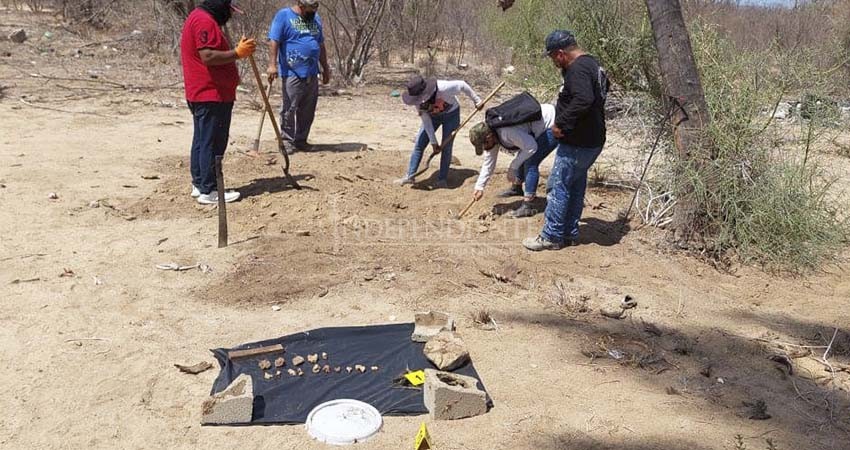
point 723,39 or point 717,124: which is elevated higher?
point 723,39

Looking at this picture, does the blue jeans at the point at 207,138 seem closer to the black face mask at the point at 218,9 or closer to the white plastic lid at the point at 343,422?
the black face mask at the point at 218,9

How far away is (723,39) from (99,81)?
28.0 feet

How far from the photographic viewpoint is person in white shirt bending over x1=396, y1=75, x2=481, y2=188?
5848mm

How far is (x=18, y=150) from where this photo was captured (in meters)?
6.95

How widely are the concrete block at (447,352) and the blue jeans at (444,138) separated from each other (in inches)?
116

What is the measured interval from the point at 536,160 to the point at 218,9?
8.79ft

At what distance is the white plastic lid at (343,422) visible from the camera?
2.90 m

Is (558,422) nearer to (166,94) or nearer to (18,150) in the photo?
(18,150)

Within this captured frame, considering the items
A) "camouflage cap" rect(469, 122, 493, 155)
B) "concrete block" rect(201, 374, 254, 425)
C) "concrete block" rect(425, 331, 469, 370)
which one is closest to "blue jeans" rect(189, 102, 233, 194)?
"camouflage cap" rect(469, 122, 493, 155)

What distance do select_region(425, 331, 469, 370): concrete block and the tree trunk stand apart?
240 centimetres

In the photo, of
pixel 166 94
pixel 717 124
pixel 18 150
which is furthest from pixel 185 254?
pixel 166 94

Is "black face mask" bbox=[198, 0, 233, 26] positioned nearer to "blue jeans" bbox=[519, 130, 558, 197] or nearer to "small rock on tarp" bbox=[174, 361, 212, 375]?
"blue jeans" bbox=[519, 130, 558, 197]

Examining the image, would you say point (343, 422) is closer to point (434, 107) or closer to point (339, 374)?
point (339, 374)

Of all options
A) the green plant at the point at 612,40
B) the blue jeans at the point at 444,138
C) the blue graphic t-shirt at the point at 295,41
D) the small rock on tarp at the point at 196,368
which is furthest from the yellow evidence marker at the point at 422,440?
the blue graphic t-shirt at the point at 295,41
